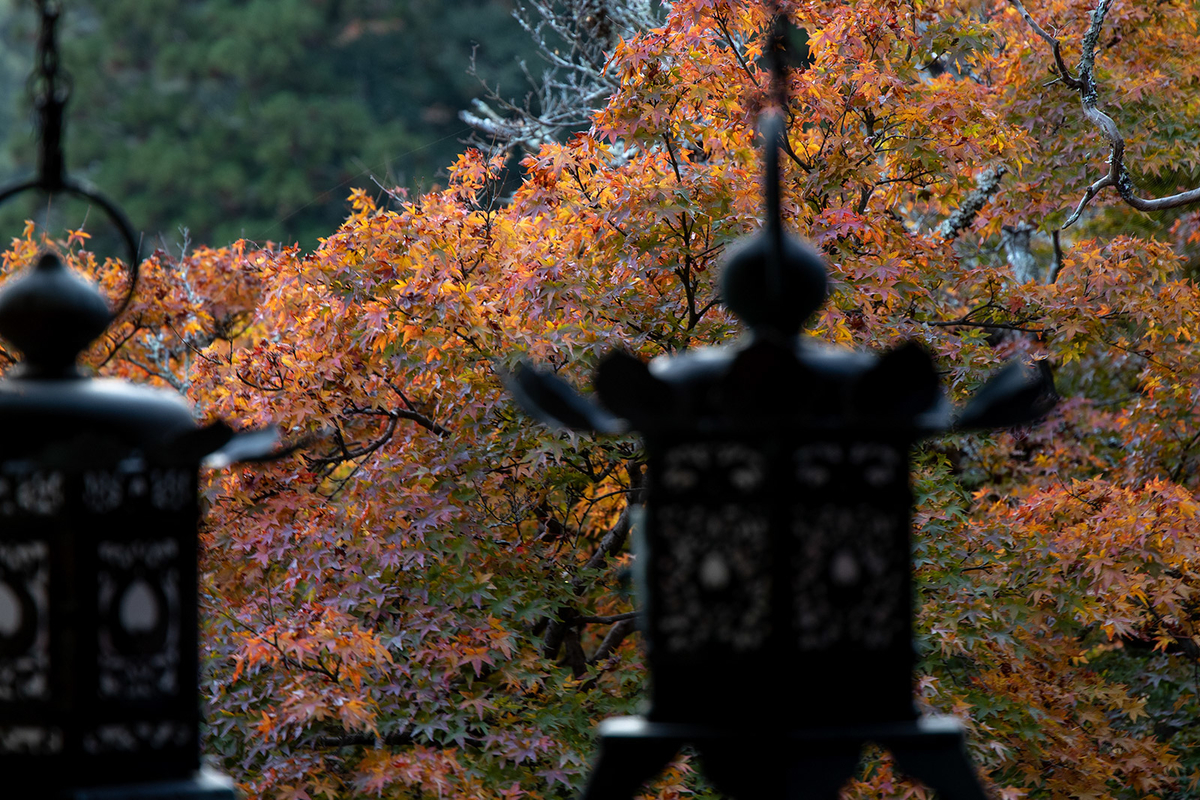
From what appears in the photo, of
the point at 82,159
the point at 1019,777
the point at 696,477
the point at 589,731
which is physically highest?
the point at 82,159

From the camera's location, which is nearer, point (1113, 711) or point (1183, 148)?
point (1113, 711)

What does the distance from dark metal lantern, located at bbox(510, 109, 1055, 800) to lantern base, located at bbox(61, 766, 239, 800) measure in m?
0.51

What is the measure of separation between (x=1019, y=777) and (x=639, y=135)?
3353 mm

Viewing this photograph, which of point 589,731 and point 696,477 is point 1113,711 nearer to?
point 589,731

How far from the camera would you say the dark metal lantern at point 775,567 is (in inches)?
64.2

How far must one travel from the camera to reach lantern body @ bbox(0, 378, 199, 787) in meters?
1.74

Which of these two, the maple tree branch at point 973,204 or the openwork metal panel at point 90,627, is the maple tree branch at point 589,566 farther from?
the openwork metal panel at point 90,627

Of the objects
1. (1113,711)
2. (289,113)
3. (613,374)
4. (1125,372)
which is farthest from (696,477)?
(289,113)

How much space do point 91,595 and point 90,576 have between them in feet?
0.08

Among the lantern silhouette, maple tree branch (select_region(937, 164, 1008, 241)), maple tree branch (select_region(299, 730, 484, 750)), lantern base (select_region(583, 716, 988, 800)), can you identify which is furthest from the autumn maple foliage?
lantern base (select_region(583, 716, 988, 800))

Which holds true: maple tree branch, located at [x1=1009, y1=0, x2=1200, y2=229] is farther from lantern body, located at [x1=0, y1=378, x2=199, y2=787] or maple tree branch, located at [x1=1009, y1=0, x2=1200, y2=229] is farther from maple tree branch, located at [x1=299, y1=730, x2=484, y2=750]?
lantern body, located at [x1=0, y1=378, x2=199, y2=787]

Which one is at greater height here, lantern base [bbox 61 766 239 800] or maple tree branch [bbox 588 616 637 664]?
maple tree branch [bbox 588 616 637 664]

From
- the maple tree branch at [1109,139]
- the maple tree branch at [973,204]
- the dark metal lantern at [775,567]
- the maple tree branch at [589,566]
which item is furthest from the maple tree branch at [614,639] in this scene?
the dark metal lantern at [775,567]

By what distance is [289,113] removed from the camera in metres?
19.5
